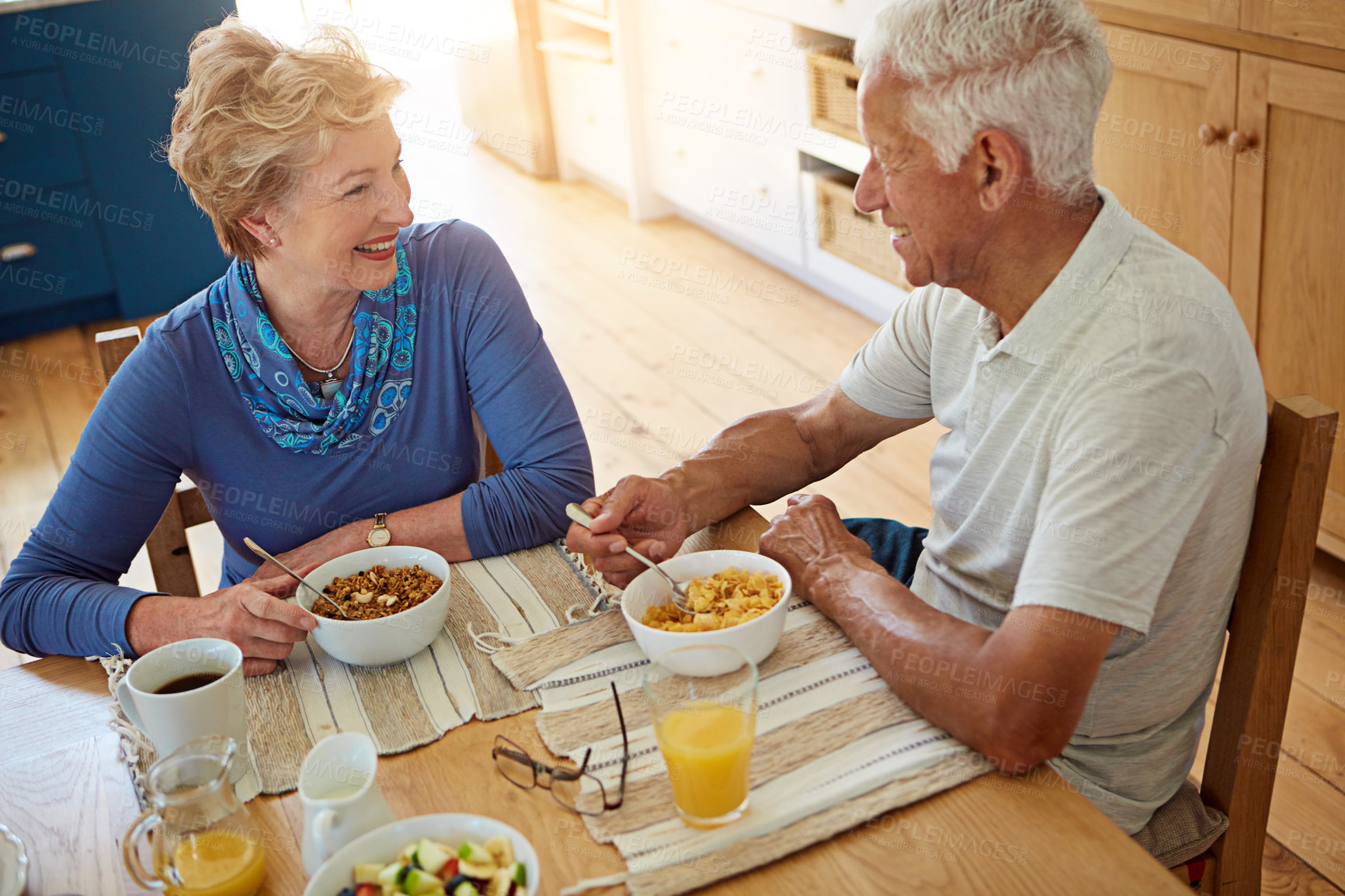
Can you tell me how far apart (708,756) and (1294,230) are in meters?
1.70

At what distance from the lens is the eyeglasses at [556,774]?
894 mm

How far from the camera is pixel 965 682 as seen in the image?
0.94 metres

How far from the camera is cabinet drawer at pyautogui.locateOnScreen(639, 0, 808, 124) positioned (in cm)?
349

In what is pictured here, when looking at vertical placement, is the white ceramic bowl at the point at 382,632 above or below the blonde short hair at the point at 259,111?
below

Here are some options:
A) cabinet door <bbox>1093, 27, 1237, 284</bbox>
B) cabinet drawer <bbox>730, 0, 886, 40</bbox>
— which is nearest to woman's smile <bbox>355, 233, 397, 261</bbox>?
cabinet door <bbox>1093, 27, 1237, 284</bbox>

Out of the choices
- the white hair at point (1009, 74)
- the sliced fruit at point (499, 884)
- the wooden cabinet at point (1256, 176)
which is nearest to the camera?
the sliced fruit at point (499, 884)

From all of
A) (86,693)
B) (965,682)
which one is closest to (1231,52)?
(965,682)

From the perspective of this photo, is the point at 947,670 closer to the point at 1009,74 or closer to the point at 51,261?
the point at 1009,74

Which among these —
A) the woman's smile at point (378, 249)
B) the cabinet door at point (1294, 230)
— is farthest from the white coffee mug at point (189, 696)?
the cabinet door at point (1294, 230)

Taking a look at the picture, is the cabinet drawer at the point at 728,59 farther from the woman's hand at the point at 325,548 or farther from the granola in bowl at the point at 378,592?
the granola in bowl at the point at 378,592

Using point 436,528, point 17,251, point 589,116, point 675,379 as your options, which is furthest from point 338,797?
point 589,116

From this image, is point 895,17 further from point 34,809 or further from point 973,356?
point 34,809

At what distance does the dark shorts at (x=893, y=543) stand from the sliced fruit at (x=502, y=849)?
74 cm

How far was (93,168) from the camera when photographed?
384cm
